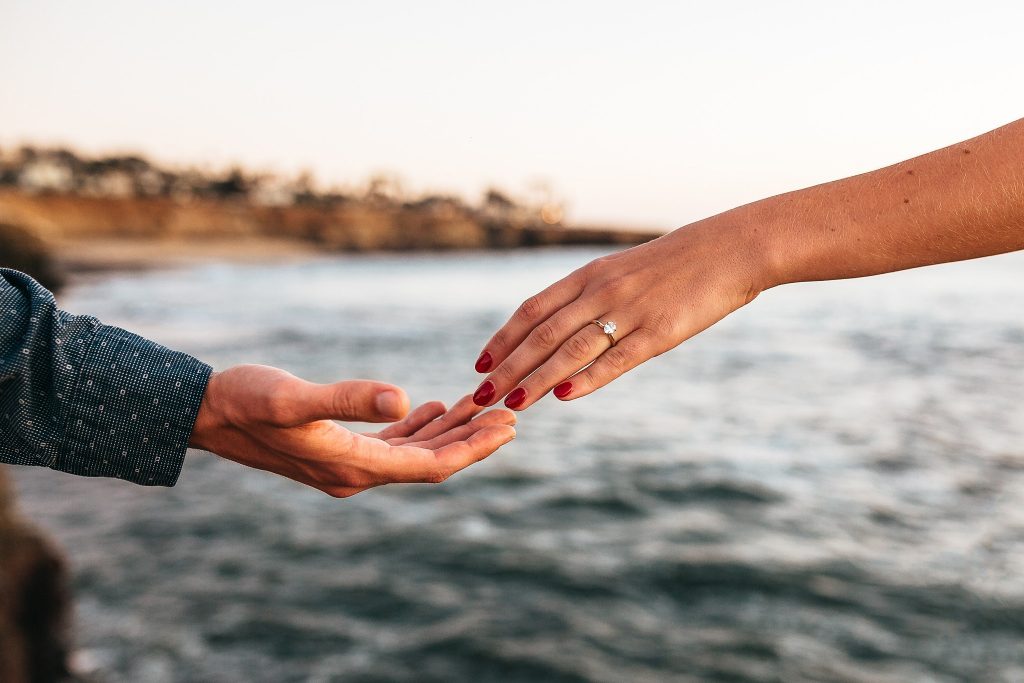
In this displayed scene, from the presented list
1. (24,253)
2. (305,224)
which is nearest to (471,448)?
(24,253)

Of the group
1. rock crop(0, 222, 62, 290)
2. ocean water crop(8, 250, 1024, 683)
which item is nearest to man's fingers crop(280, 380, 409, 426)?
ocean water crop(8, 250, 1024, 683)

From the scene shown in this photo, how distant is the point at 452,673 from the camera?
4254 millimetres

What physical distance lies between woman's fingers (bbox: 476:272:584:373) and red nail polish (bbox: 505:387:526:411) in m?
0.11

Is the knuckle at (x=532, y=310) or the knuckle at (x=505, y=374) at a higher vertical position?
the knuckle at (x=532, y=310)

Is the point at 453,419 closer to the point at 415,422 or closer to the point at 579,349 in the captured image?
the point at 415,422

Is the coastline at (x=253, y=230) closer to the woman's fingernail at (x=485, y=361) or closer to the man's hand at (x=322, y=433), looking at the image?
the woman's fingernail at (x=485, y=361)

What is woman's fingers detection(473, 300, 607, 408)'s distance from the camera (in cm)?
183

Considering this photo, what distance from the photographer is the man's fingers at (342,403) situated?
1.30 meters

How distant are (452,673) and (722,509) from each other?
284 centimetres

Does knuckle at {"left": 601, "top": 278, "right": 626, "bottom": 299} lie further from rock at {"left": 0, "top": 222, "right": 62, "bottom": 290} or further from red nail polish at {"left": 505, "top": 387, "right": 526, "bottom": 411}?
rock at {"left": 0, "top": 222, "right": 62, "bottom": 290}

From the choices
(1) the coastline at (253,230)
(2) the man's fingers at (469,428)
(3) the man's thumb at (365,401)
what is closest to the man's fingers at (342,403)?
(3) the man's thumb at (365,401)

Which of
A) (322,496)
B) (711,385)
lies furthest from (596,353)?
(711,385)

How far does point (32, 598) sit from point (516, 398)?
3863 mm

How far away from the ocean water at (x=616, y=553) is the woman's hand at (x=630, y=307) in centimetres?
285
